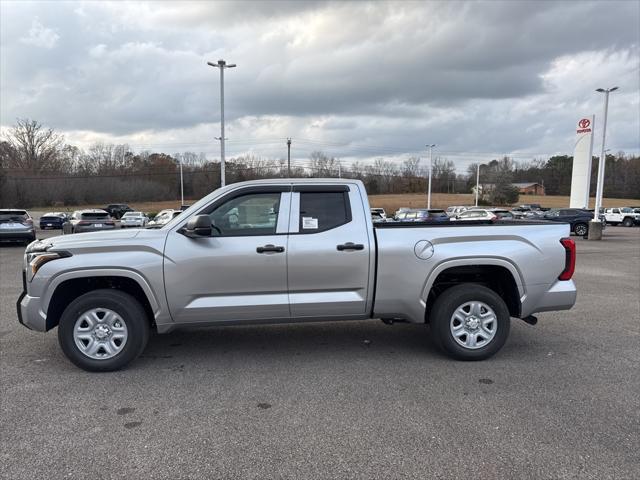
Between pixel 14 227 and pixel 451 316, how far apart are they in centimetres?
1811

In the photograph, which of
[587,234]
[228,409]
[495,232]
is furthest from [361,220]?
[587,234]

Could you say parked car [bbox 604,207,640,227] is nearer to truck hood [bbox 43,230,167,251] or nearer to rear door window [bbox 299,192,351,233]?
rear door window [bbox 299,192,351,233]

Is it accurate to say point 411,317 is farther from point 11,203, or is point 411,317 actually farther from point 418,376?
point 11,203

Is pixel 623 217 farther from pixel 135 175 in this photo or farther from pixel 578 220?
pixel 135 175

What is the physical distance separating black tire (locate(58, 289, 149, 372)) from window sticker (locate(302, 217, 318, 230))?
1814 mm

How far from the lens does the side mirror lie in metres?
4.28

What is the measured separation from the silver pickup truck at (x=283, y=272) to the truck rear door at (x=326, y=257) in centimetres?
1

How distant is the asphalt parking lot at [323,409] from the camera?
2988 millimetres

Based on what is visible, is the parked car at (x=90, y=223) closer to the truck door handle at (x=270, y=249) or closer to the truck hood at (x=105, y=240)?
the truck hood at (x=105, y=240)

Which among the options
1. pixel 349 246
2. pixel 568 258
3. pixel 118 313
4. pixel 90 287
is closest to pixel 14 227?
pixel 90 287

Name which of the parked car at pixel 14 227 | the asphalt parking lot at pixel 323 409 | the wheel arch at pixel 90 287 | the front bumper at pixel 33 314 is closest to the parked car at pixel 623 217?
the asphalt parking lot at pixel 323 409

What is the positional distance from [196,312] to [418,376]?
7.32 ft

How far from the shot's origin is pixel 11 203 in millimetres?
69438

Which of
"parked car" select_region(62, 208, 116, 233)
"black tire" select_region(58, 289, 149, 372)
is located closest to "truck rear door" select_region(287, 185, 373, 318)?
"black tire" select_region(58, 289, 149, 372)
